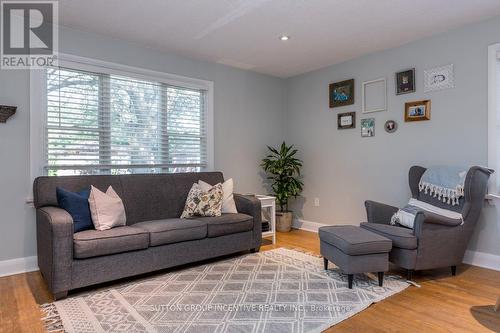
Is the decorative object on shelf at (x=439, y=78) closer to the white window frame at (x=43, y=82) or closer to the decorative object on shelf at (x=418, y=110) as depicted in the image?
the decorative object on shelf at (x=418, y=110)

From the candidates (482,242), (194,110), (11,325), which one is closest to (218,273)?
(11,325)

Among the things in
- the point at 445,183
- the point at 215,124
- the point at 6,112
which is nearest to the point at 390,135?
the point at 445,183

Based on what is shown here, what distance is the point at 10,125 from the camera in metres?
3.03

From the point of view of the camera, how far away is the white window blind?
3.31m

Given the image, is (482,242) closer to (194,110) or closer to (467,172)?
(467,172)

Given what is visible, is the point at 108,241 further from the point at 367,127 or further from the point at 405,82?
the point at 405,82

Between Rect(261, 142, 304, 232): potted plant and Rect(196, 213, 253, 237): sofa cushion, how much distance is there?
1.37 meters

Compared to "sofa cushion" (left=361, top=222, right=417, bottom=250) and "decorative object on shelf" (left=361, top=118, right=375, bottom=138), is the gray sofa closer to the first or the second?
"sofa cushion" (left=361, top=222, right=417, bottom=250)

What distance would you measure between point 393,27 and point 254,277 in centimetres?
287

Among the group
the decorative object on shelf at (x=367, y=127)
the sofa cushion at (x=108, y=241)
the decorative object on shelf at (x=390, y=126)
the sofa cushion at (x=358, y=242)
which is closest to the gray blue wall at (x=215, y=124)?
the sofa cushion at (x=108, y=241)

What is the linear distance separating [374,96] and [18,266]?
4.36m

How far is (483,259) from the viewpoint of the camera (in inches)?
128

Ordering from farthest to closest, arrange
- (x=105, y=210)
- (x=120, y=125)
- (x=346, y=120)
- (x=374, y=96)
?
1. (x=346, y=120)
2. (x=374, y=96)
3. (x=120, y=125)
4. (x=105, y=210)

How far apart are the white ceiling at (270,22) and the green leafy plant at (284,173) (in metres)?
1.49
